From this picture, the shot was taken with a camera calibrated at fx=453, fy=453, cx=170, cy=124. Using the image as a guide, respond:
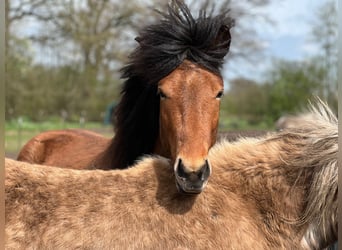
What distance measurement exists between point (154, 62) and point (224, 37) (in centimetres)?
73

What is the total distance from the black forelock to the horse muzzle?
1172mm

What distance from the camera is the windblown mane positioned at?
3848 millimetres

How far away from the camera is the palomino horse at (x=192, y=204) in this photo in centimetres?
251

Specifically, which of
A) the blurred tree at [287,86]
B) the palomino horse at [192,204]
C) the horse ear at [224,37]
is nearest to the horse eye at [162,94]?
the horse ear at [224,37]

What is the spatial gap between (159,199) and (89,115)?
22.3 meters

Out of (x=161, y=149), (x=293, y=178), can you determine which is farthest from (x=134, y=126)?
(x=293, y=178)

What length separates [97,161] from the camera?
16.3ft

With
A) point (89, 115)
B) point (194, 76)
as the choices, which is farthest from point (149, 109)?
point (89, 115)

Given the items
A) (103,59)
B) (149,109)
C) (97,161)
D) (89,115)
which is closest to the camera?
(149,109)

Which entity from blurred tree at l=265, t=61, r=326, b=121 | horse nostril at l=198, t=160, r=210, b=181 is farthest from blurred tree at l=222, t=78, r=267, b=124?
horse nostril at l=198, t=160, r=210, b=181

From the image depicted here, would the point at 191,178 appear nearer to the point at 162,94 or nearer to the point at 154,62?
the point at 162,94

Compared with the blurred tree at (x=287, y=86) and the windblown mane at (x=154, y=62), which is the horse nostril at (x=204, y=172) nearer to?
the windblown mane at (x=154, y=62)

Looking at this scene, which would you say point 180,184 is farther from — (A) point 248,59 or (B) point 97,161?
(A) point 248,59

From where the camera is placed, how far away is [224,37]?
4.18m
